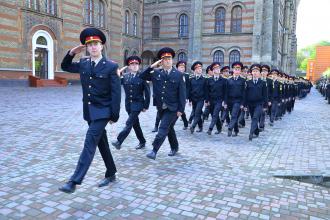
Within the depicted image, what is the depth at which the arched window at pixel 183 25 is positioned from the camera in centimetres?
3500

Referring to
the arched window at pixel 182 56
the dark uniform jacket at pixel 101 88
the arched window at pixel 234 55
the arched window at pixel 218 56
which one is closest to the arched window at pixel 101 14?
the arched window at pixel 182 56

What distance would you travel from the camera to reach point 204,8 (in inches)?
1288

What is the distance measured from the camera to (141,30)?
36.9 metres

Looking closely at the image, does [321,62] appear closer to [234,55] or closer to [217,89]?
[234,55]

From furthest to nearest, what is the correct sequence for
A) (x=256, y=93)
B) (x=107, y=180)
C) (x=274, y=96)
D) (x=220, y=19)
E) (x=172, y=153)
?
(x=220, y=19) < (x=274, y=96) < (x=256, y=93) < (x=172, y=153) < (x=107, y=180)

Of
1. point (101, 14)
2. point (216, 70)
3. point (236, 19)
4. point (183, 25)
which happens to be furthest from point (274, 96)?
point (183, 25)

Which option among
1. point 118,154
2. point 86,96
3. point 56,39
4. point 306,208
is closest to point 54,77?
point 56,39

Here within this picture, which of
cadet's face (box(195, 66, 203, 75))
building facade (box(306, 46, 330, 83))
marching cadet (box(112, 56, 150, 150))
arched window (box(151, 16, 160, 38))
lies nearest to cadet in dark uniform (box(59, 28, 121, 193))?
marching cadet (box(112, 56, 150, 150))

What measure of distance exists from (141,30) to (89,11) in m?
9.02

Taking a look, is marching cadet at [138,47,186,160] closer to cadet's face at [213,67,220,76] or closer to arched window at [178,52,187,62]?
cadet's face at [213,67,220,76]

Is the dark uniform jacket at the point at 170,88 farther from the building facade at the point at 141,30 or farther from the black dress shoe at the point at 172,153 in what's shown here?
the building facade at the point at 141,30

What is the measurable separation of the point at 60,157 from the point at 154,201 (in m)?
2.59

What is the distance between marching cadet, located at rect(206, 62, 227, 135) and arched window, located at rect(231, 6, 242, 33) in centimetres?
2355

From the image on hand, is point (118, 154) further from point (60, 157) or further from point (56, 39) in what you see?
point (56, 39)
